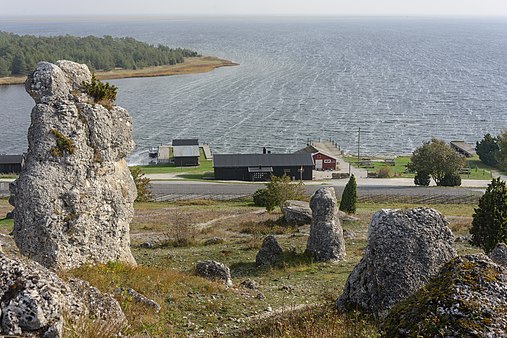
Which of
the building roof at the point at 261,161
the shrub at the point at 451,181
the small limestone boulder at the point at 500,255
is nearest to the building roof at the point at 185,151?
the building roof at the point at 261,161

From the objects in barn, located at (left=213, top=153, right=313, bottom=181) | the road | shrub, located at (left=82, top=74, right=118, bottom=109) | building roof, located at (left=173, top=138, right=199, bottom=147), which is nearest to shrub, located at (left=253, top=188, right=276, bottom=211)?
the road

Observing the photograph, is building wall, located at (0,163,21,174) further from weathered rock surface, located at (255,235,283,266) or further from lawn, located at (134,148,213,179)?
weathered rock surface, located at (255,235,283,266)

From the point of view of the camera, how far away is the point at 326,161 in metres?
83.8

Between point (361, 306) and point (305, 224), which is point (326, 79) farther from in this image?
point (361, 306)

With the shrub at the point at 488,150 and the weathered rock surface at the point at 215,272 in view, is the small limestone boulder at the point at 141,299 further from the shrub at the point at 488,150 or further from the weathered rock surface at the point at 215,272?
the shrub at the point at 488,150

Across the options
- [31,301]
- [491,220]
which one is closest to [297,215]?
[491,220]

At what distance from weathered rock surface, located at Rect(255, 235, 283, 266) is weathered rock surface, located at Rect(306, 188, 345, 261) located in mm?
1715

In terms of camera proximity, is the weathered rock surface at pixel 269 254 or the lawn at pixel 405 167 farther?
the lawn at pixel 405 167

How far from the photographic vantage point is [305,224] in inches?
1481

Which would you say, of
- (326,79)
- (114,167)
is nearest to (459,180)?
(114,167)

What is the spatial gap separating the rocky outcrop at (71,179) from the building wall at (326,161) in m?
63.3

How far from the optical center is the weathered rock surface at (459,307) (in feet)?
20.9

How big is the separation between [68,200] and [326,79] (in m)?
153

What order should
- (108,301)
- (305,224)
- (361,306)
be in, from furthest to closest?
(305,224) < (361,306) < (108,301)
